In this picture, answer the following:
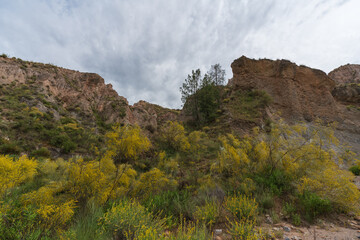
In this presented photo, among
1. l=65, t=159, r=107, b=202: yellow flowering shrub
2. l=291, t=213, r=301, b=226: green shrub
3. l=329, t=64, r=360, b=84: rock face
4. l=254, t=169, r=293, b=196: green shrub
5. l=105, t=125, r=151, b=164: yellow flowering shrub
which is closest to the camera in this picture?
l=291, t=213, r=301, b=226: green shrub

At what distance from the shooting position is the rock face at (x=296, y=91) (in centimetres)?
1570

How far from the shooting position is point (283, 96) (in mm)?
16500

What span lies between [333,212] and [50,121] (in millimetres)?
24547

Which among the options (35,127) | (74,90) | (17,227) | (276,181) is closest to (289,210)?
(276,181)

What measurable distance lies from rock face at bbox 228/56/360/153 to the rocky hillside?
1731 centimetres

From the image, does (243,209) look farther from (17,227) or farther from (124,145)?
(17,227)

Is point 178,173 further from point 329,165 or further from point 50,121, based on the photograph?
point 50,121

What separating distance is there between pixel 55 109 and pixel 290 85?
103ft

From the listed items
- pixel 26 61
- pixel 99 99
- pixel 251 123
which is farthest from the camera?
pixel 99 99

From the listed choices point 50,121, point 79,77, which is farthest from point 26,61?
point 50,121

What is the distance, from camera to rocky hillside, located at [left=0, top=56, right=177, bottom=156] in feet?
45.7

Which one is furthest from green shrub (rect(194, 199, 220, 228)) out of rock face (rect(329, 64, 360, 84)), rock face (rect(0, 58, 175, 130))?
rock face (rect(329, 64, 360, 84))

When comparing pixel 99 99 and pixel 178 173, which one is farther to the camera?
pixel 99 99

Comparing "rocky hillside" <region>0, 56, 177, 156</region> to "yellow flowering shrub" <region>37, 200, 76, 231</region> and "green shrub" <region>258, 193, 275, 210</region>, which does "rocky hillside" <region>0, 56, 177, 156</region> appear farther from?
"green shrub" <region>258, 193, 275, 210</region>
